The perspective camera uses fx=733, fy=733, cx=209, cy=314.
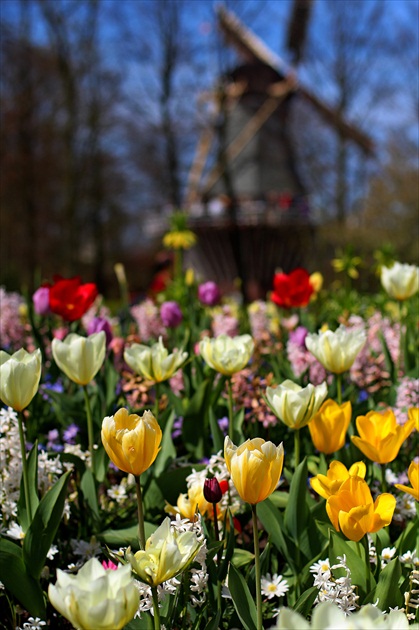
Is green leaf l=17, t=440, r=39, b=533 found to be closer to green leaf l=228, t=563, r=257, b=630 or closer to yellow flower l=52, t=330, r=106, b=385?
yellow flower l=52, t=330, r=106, b=385

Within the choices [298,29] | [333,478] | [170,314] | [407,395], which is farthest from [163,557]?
[298,29]

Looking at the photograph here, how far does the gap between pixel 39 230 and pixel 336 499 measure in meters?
26.8

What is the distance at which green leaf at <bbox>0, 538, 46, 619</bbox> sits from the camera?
1.55 metres

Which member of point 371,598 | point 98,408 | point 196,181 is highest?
point 196,181

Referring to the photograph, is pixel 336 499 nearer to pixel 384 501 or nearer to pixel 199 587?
pixel 384 501

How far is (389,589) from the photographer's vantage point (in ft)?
4.39

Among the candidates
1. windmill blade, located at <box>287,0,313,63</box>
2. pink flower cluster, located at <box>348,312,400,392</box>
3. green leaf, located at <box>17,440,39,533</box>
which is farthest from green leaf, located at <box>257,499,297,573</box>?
windmill blade, located at <box>287,0,313,63</box>

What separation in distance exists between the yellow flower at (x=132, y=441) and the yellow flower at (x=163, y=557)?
173mm

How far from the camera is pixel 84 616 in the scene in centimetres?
90

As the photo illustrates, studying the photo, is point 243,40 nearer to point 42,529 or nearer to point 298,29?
point 298,29

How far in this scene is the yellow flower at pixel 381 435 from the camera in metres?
1.55

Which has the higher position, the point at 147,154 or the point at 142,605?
the point at 147,154

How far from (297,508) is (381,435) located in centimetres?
27

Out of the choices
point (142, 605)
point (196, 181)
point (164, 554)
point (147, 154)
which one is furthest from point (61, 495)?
point (147, 154)
